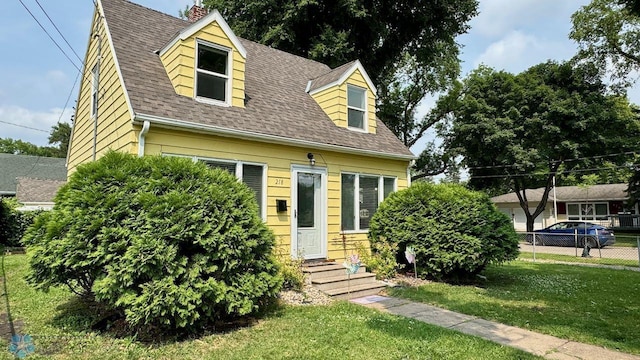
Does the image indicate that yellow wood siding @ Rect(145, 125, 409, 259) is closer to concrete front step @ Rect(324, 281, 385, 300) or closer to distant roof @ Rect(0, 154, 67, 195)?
concrete front step @ Rect(324, 281, 385, 300)

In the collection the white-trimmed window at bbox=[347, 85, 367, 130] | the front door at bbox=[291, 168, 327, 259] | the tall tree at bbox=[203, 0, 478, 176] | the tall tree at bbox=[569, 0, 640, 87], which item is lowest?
the front door at bbox=[291, 168, 327, 259]

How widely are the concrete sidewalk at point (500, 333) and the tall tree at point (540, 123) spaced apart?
19.4 metres

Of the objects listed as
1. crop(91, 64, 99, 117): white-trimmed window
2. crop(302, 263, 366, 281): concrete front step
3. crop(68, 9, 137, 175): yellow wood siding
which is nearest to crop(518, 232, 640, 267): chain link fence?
crop(302, 263, 366, 281): concrete front step

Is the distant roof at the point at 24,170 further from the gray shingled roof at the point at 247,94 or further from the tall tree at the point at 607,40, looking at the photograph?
the tall tree at the point at 607,40

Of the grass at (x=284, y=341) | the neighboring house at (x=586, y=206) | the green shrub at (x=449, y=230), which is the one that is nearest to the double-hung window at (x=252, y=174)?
the grass at (x=284, y=341)

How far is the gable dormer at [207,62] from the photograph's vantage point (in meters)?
7.13

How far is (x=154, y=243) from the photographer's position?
169 inches

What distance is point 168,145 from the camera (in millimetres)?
6414

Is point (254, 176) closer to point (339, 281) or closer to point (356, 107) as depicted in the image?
point (339, 281)

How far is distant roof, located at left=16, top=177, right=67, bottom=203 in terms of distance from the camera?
20031mm

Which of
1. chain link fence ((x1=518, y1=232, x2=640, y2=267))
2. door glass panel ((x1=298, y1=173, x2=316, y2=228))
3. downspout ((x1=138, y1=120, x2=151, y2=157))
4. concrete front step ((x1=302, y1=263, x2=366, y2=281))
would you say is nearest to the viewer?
downspout ((x1=138, y1=120, x2=151, y2=157))

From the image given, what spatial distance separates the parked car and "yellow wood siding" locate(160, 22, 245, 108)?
51.7 feet

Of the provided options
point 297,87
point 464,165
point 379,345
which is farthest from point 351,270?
point 464,165

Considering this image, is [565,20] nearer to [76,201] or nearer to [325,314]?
[325,314]
